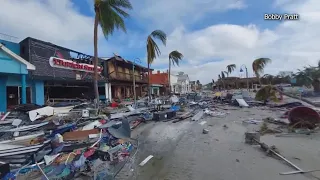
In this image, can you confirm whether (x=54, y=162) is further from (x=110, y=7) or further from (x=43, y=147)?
(x=110, y=7)

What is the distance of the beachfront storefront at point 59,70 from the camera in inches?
677

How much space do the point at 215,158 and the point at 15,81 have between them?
15.0m

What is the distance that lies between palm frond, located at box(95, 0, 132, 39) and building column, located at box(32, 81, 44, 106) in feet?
24.1

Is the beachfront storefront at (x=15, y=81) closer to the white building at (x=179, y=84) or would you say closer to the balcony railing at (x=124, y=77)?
the balcony railing at (x=124, y=77)

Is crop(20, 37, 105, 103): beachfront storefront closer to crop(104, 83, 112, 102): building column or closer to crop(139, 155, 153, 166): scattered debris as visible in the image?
crop(104, 83, 112, 102): building column

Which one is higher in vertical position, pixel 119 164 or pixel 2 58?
pixel 2 58

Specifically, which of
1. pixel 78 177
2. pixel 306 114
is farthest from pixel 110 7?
pixel 306 114

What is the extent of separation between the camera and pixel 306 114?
10688mm

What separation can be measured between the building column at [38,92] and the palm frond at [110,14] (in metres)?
7.35

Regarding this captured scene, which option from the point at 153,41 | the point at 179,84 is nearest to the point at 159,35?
the point at 153,41

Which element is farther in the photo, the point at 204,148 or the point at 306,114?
the point at 306,114

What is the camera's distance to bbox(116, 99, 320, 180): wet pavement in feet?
17.0

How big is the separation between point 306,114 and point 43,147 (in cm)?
1086

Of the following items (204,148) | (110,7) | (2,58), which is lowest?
(204,148)
